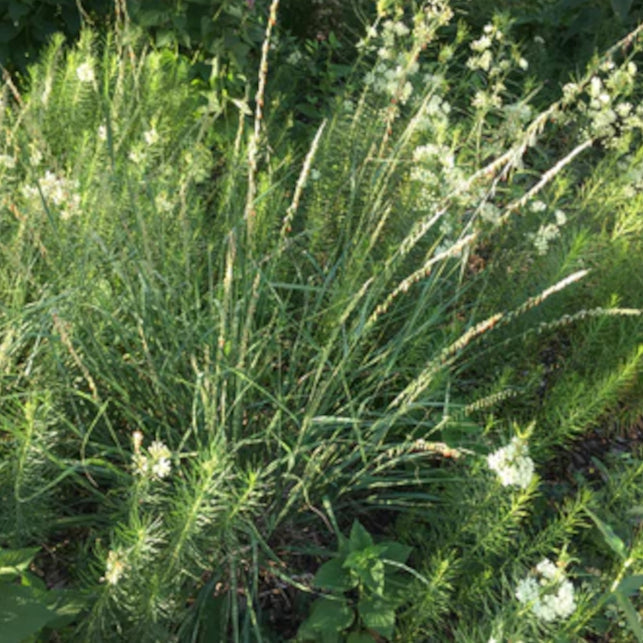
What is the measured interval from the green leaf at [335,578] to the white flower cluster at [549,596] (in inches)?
15.0

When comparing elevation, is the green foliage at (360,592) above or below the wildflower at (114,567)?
below

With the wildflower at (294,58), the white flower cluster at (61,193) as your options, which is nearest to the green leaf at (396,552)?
the white flower cluster at (61,193)

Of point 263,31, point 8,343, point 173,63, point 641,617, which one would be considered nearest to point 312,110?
point 263,31

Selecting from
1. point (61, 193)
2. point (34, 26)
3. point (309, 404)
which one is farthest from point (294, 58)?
point (309, 404)

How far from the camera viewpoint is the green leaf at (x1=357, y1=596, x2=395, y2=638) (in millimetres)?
1785

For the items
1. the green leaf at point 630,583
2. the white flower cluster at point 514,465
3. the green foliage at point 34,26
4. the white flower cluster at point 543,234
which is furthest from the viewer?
the green foliage at point 34,26

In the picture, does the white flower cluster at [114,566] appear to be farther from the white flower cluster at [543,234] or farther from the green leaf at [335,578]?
the white flower cluster at [543,234]

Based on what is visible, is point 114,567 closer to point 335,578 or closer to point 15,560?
point 15,560

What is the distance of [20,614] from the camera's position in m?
1.53

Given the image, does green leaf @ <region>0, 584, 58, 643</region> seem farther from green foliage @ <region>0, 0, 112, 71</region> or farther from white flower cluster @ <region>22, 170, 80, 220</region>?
green foliage @ <region>0, 0, 112, 71</region>

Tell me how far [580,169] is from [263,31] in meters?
1.86

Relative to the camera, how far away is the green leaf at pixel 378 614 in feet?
5.86

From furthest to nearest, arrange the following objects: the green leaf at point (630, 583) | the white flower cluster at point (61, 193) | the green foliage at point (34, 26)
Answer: the green foliage at point (34, 26), the white flower cluster at point (61, 193), the green leaf at point (630, 583)

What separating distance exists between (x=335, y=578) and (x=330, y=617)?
0.27 ft
